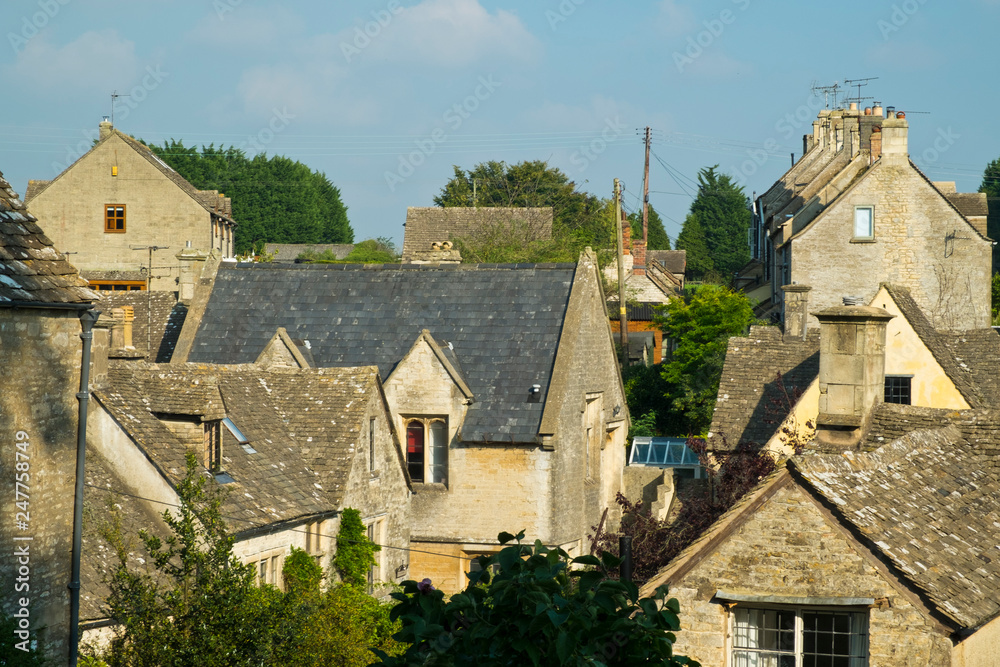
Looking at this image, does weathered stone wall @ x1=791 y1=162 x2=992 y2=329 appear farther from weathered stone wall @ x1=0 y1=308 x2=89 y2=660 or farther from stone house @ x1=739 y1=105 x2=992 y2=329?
weathered stone wall @ x1=0 y1=308 x2=89 y2=660

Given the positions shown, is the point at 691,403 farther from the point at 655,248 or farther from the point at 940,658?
the point at 655,248

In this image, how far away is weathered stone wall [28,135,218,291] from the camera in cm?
5841

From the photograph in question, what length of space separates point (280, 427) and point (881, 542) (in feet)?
49.3

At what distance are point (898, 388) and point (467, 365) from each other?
10.1m

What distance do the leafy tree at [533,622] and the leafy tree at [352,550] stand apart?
1482 cm

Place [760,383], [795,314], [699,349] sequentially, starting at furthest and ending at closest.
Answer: [699,349], [795,314], [760,383]

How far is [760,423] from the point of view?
1034 inches

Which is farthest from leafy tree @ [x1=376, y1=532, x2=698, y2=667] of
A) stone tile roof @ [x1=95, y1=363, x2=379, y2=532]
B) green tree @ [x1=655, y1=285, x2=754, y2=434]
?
green tree @ [x1=655, y1=285, x2=754, y2=434]

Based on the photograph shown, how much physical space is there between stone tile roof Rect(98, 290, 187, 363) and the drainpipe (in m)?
20.0

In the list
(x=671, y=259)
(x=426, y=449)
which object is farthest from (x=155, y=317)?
(x=671, y=259)

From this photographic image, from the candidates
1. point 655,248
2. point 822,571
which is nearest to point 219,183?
point 655,248

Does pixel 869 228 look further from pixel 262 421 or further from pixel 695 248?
pixel 695 248

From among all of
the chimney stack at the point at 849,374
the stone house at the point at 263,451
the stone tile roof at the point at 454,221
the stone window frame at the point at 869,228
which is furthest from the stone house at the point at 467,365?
the stone tile roof at the point at 454,221

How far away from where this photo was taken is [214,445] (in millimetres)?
20594
